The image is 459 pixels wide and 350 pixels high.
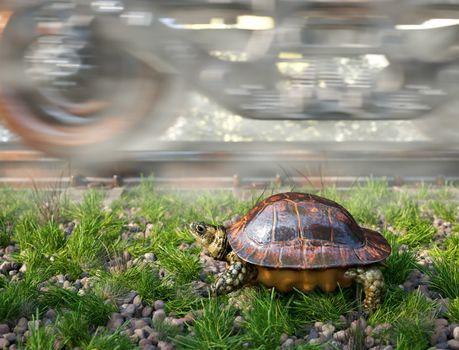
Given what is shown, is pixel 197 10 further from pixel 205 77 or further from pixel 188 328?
pixel 188 328

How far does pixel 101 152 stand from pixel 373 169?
2.54 m

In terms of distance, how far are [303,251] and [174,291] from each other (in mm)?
813

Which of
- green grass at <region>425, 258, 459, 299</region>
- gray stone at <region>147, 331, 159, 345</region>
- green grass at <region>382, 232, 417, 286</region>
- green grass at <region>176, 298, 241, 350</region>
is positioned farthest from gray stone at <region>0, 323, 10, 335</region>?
green grass at <region>425, 258, 459, 299</region>

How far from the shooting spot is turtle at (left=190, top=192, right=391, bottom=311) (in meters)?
3.11

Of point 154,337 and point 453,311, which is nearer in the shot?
point 154,337

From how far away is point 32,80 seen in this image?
212 inches

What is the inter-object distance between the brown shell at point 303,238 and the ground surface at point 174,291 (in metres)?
0.22

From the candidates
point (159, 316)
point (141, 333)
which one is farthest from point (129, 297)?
point (141, 333)

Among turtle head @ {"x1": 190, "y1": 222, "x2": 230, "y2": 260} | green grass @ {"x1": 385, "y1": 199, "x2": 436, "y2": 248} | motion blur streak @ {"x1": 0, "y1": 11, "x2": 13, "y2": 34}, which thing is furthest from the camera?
motion blur streak @ {"x1": 0, "y1": 11, "x2": 13, "y2": 34}

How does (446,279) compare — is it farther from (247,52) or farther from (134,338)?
(247,52)

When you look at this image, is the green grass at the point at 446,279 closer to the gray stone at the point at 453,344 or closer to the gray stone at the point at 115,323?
the gray stone at the point at 453,344

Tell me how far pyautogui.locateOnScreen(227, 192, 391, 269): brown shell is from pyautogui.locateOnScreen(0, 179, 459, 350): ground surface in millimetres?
219

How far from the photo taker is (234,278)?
327 cm

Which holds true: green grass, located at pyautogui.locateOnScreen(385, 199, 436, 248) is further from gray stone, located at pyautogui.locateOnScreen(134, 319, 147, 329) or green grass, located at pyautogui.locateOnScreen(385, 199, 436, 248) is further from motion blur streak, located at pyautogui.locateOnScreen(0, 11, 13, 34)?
motion blur streak, located at pyautogui.locateOnScreen(0, 11, 13, 34)
